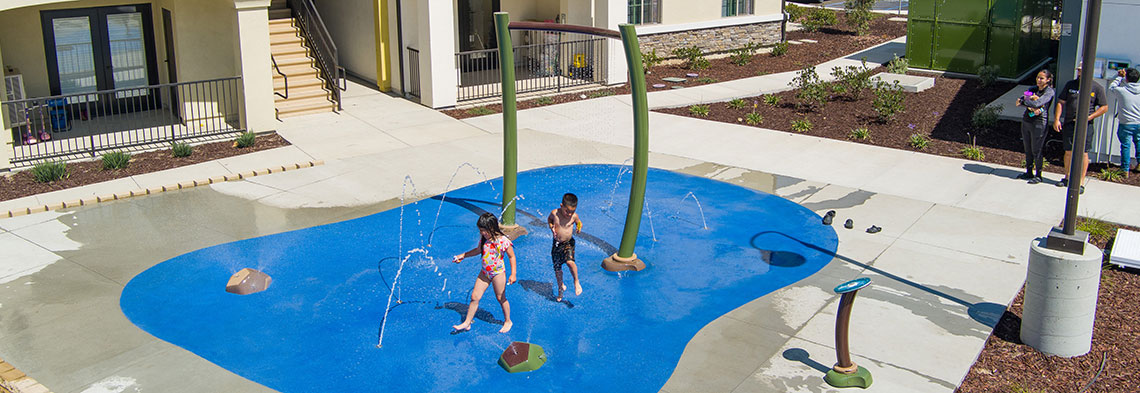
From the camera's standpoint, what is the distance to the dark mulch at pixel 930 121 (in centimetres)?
1669

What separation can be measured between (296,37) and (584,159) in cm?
807

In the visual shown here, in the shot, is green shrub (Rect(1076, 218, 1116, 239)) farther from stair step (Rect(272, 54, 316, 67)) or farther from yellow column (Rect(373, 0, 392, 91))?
stair step (Rect(272, 54, 316, 67))

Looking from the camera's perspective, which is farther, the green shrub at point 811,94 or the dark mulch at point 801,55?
the dark mulch at point 801,55

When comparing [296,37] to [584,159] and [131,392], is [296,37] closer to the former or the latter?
[584,159]

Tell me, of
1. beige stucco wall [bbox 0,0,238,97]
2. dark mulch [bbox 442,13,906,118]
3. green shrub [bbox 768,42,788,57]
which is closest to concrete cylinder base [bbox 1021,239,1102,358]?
dark mulch [bbox 442,13,906,118]

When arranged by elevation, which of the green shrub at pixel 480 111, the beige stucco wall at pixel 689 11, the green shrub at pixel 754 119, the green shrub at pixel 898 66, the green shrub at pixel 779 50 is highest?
the beige stucco wall at pixel 689 11

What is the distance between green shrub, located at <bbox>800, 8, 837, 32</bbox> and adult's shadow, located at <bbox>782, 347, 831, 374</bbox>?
74.0ft

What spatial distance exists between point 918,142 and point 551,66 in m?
9.18

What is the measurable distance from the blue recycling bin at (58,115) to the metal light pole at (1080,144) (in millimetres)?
16261

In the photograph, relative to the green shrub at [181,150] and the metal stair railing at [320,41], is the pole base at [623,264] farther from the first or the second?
the metal stair railing at [320,41]

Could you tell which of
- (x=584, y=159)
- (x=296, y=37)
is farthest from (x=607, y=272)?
(x=296, y=37)

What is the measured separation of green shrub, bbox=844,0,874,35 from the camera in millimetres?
29695

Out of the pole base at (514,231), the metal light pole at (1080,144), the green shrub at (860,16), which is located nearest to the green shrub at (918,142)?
the metal light pole at (1080,144)

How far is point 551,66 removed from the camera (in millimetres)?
23094
